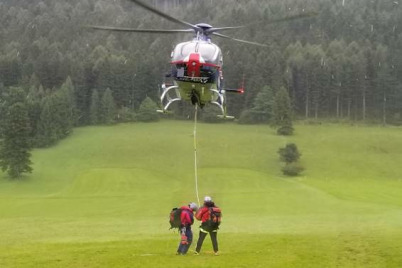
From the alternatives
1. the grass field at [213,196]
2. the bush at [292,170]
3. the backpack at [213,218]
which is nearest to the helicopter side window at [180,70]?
the backpack at [213,218]

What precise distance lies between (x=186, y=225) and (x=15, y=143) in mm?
62504

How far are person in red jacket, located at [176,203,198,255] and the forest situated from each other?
77742mm

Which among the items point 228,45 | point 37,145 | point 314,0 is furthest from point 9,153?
point 314,0

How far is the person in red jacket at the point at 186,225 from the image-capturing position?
1866 centimetres

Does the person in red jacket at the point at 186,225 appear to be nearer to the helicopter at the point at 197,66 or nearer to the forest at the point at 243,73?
the helicopter at the point at 197,66

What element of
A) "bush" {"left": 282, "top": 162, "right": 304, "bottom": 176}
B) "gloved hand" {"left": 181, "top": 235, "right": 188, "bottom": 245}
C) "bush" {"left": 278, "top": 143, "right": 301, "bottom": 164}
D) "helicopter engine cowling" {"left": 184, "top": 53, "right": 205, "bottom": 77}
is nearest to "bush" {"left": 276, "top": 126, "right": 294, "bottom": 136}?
"bush" {"left": 278, "top": 143, "right": 301, "bottom": 164}

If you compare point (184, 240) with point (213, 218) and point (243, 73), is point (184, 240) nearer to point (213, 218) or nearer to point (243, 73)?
point (213, 218)

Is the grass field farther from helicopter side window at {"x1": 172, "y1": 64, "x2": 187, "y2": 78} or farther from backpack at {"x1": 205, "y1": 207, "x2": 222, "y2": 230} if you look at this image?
helicopter side window at {"x1": 172, "y1": 64, "x2": 187, "y2": 78}

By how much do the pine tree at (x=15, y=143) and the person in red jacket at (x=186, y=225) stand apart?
60.8 meters

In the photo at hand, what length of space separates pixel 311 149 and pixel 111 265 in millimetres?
79875

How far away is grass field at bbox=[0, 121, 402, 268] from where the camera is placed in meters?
19.5

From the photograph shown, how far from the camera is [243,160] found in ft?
286

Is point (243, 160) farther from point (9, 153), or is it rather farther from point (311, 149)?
point (9, 153)

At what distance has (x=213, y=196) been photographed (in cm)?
6047
